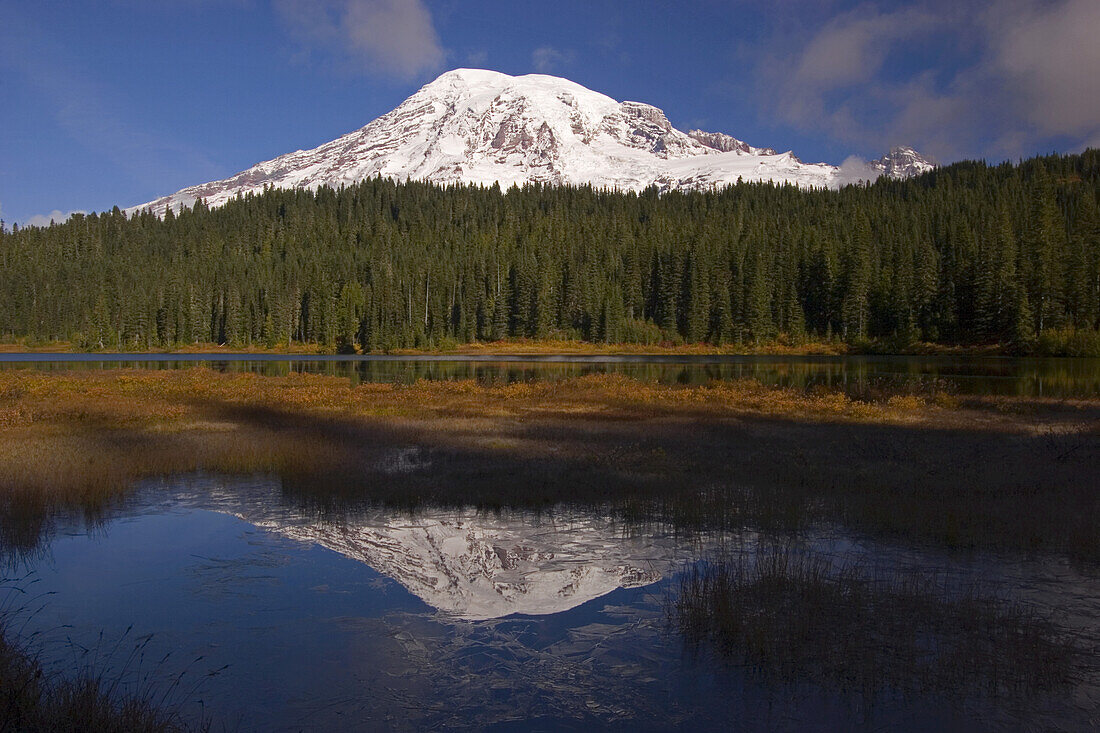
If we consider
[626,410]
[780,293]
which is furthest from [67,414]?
[780,293]

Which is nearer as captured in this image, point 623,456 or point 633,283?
point 623,456

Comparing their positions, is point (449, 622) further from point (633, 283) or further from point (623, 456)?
point (633, 283)

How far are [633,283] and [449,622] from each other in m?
133

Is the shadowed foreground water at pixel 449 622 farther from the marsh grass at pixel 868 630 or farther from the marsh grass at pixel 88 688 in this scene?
the marsh grass at pixel 868 630

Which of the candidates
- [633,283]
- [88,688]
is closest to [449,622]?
[88,688]

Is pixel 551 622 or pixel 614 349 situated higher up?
pixel 614 349

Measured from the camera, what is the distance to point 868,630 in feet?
30.5

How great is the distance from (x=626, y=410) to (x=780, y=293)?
101472 mm

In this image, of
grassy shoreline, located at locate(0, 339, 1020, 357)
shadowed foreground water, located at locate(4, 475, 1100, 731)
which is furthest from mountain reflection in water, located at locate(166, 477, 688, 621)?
grassy shoreline, located at locate(0, 339, 1020, 357)

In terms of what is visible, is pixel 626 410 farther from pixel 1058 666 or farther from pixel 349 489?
pixel 1058 666

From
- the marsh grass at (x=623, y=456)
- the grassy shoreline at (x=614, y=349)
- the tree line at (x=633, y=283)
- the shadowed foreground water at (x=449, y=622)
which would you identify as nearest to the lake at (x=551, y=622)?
the shadowed foreground water at (x=449, y=622)

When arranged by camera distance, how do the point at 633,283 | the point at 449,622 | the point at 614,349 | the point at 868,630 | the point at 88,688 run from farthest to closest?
the point at 633,283, the point at 614,349, the point at 449,622, the point at 868,630, the point at 88,688

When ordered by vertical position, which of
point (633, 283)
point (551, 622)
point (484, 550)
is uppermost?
point (633, 283)

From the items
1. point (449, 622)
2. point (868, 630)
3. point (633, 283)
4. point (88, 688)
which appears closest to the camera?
point (88, 688)
